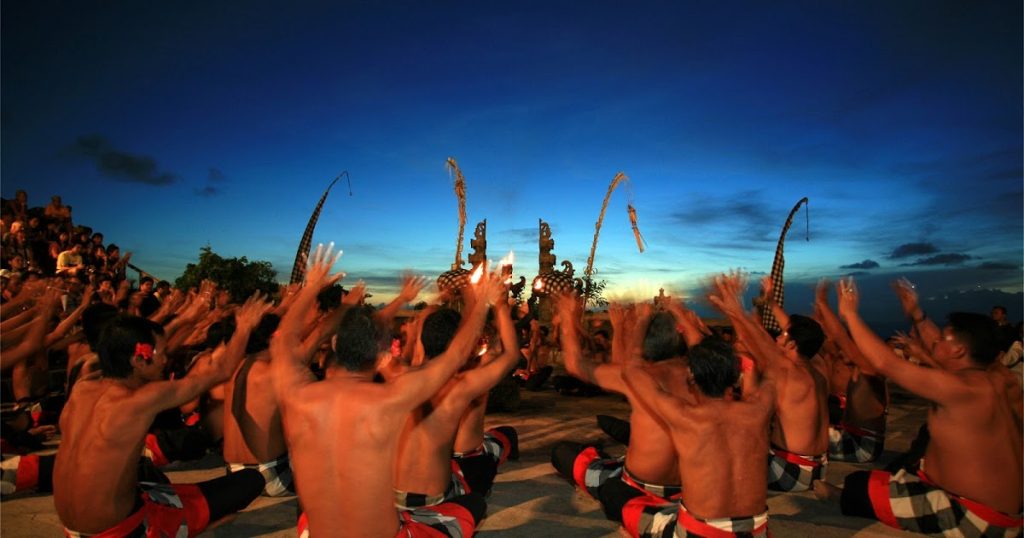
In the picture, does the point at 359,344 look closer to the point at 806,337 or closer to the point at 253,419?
the point at 253,419

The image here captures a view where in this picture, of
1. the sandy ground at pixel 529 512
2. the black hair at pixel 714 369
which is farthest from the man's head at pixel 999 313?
the black hair at pixel 714 369

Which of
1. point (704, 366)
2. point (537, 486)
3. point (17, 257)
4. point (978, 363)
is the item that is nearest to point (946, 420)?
point (978, 363)

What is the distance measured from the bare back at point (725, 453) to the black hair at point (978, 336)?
5.76ft

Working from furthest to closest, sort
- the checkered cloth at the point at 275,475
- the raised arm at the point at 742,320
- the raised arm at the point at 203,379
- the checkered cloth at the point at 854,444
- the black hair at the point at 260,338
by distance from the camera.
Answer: the checkered cloth at the point at 854,444 < the black hair at the point at 260,338 < the checkered cloth at the point at 275,475 < the raised arm at the point at 742,320 < the raised arm at the point at 203,379

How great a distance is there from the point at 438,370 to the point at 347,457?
0.59 metres

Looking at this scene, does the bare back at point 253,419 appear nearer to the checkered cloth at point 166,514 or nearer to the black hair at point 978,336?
the checkered cloth at point 166,514

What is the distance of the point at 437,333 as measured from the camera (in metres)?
4.49

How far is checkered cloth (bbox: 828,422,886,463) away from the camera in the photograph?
21.2 feet

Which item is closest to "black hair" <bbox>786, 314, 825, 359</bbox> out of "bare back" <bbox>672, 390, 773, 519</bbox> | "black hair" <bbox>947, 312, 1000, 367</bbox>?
"black hair" <bbox>947, 312, 1000, 367</bbox>

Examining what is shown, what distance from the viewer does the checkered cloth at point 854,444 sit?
646 cm

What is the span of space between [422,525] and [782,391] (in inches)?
139

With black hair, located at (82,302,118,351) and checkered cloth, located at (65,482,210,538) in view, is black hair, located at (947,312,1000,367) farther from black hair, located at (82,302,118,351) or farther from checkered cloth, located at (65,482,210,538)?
black hair, located at (82,302,118,351)

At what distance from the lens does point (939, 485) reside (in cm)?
418

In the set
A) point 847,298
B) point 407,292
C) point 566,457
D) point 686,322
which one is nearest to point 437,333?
point 407,292
